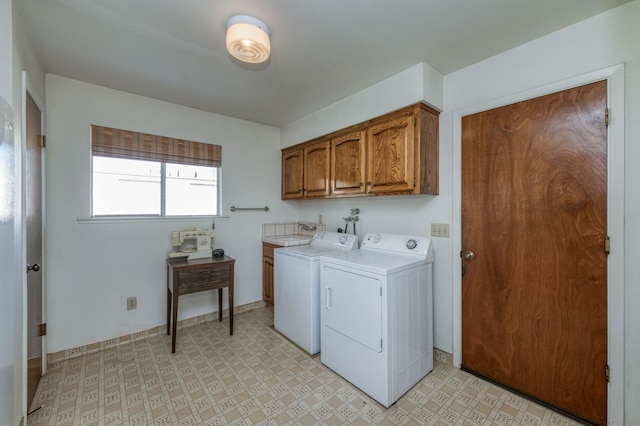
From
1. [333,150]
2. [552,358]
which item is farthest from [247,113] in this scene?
[552,358]

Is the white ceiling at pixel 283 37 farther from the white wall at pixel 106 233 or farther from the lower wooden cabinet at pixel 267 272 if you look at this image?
the lower wooden cabinet at pixel 267 272

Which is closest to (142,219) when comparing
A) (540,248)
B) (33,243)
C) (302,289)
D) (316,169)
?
(33,243)

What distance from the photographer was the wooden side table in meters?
2.39

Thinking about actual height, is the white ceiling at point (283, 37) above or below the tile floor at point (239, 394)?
above

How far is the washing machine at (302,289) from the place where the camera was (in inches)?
91.9

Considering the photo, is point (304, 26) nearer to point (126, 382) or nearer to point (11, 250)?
point (11, 250)

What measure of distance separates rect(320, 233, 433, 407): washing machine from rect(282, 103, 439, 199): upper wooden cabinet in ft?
1.61

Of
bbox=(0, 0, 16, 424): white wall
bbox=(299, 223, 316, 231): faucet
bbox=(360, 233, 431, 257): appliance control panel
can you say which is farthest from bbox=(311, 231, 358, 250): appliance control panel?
bbox=(0, 0, 16, 424): white wall

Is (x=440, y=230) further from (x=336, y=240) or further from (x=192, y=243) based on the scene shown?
(x=192, y=243)

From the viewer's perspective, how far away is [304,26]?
5.30 ft

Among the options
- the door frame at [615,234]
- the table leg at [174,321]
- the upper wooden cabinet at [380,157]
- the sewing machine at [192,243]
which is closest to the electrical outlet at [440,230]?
the upper wooden cabinet at [380,157]

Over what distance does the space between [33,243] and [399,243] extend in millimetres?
2647

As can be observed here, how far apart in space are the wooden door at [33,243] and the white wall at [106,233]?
0.23 m

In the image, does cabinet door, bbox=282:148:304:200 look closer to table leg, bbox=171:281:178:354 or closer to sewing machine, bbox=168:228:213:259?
sewing machine, bbox=168:228:213:259
